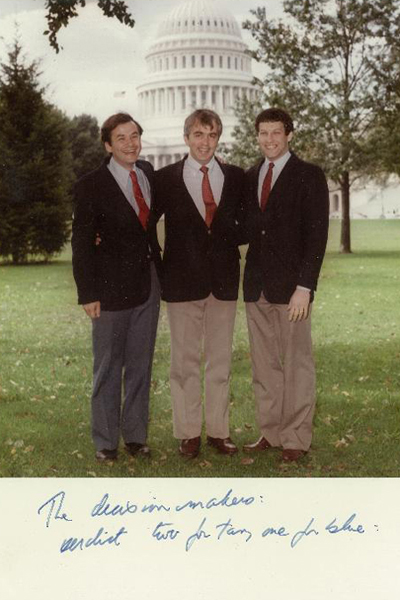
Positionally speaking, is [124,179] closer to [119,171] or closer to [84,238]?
[119,171]

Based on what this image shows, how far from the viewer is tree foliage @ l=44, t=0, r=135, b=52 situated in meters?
6.77

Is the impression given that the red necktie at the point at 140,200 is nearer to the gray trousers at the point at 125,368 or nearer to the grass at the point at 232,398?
the gray trousers at the point at 125,368

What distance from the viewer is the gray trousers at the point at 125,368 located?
591 centimetres

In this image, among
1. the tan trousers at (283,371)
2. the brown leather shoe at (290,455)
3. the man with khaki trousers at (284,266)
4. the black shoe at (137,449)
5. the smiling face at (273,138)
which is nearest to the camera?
the smiling face at (273,138)

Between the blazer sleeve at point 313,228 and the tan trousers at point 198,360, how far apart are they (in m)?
0.61

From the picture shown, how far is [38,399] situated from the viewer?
8031mm

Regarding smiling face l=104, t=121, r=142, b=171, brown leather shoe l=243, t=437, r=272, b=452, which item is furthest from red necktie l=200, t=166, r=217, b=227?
brown leather shoe l=243, t=437, r=272, b=452

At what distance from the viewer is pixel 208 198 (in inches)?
229

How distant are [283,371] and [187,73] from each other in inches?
1038

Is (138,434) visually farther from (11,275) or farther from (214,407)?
(11,275)

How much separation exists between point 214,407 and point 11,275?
13938 mm

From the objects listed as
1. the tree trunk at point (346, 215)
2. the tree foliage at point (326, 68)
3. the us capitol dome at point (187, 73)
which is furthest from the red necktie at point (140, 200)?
the tree trunk at point (346, 215)

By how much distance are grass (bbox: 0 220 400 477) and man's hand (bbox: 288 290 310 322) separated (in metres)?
1.14

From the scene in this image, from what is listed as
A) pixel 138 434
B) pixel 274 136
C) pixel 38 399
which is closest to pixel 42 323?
pixel 38 399
